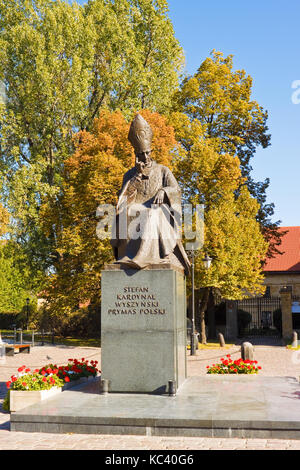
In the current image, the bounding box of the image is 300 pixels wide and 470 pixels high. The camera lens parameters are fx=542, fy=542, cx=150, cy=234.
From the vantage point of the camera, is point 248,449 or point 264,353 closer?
point 248,449

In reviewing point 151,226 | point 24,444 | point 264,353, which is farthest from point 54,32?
point 24,444

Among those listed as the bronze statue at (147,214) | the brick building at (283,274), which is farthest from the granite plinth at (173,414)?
the brick building at (283,274)

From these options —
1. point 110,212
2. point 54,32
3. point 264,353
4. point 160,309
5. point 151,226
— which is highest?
point 54,32

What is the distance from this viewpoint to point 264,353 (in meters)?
24.4

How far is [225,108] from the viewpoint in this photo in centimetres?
3120

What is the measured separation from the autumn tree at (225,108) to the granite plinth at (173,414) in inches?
839

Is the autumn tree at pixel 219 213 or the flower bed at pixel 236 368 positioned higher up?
the autumn tree at pixel 219 213

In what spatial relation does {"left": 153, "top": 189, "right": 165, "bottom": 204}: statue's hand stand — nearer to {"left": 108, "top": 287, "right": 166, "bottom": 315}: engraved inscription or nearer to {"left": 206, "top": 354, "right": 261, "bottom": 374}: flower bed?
{"left": 108, "top": 287, "right": 166, "bottom": 315}: engraved inscription

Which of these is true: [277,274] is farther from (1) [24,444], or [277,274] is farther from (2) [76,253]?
(1) [24,444]

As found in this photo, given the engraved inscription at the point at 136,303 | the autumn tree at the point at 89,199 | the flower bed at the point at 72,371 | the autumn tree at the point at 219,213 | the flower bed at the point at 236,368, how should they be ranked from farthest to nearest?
the autumn tree at the point at 219,213
the autumn tree at the point at 89,199
the flower bed at the point at 236,368
the flower bed at the point at 72,371
the engraved inscription at the point at 136,303

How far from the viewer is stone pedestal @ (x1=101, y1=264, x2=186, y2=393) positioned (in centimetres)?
972

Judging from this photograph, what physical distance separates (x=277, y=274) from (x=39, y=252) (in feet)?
70.5

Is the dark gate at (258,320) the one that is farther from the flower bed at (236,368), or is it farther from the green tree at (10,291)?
the flower bed at (236,368)

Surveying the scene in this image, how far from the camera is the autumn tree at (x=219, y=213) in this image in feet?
86.6
